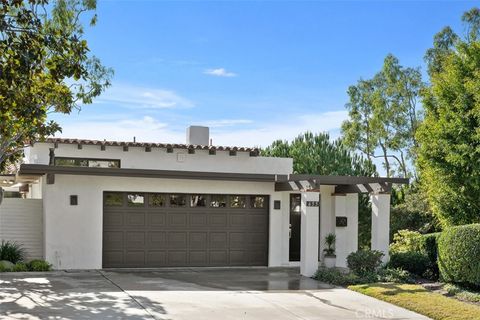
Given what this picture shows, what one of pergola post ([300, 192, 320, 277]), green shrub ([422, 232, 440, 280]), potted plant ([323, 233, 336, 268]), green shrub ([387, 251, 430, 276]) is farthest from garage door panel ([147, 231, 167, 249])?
green shrub ([422, 232, 440, 280])

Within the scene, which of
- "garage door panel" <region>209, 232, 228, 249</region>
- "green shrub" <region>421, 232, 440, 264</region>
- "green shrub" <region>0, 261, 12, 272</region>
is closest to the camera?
"green shrub" <region>0, 261, 12, 272</region>

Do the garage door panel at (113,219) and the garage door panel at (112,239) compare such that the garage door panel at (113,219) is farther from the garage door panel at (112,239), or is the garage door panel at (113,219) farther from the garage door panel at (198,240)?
the garage door panel at (198,240)

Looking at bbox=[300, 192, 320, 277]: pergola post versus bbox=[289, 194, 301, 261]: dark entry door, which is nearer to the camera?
bbox=[300, 192, 320, 277]: pergola post

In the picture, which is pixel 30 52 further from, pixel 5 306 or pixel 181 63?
pixel 181 63

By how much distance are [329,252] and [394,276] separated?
329 centimetres

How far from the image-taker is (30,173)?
16.1m

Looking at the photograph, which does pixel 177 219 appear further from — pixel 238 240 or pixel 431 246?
pixel 431 246

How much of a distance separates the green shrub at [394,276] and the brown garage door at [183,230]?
420 cm

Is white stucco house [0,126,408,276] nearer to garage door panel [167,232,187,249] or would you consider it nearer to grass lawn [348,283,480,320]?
garage door panel [167,232,187,249]

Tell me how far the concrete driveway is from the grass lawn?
0.25 meters

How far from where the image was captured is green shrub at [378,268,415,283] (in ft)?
49.1

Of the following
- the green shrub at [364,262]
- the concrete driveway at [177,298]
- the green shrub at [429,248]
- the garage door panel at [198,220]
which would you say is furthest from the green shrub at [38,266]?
the green shrub at [429,248]

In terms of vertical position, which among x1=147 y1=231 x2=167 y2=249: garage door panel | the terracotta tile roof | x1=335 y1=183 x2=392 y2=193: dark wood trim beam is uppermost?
the terracotta tile roof

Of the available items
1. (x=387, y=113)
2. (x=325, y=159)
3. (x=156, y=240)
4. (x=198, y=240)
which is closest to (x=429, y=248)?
(x=198, y=240)
